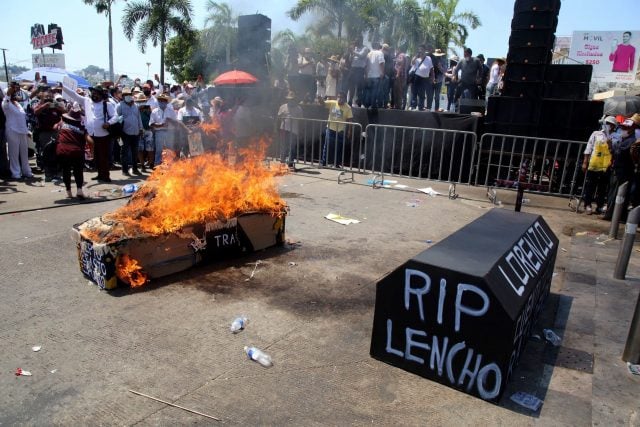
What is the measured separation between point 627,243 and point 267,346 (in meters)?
4.35

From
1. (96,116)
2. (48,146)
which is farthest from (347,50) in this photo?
(48,146)

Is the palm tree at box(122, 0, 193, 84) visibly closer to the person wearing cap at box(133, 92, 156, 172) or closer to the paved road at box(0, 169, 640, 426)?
the person wearing cap at box(133, 92, 156, 172)

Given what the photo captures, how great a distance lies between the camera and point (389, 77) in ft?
45.8

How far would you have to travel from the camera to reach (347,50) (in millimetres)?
14242

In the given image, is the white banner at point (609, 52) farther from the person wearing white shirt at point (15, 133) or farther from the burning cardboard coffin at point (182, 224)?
the person wearing white shirt at point (15, 133)

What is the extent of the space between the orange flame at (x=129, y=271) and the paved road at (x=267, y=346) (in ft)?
0.48

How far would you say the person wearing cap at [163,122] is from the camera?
38.5ft

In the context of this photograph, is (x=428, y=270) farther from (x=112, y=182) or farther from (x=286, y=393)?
(x=112, y=182)

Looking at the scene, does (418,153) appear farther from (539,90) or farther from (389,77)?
(539,90)

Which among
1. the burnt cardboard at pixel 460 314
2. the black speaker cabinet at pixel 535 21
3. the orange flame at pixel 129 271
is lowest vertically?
the orange flame at pixel 129 271

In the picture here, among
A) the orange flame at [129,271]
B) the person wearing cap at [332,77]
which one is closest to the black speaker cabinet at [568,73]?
the person wearing cap at [332,77]

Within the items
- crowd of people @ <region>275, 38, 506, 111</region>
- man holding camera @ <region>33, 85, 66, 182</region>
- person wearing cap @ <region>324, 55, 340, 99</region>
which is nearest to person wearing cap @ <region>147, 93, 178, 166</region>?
man holding camera @ <region>33, 85, 66, 182</region>

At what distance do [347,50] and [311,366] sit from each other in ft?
40.5

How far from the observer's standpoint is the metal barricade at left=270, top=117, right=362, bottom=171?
509 inches
